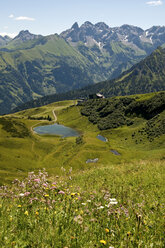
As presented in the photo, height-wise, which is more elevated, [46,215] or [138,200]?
[46,215]

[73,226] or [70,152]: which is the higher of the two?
[73,226]

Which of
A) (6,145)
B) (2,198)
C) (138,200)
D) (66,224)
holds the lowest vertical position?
(6,145)

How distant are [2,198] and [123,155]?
331ft

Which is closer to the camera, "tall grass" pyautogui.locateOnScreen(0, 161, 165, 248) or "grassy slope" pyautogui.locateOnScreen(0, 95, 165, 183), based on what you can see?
"tall grass" pyautogui.locateOnScreen(0, 161, 165, 248)

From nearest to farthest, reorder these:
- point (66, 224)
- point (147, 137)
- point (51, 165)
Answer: point (66, 224) < point (51, 165) < point (147, 137)

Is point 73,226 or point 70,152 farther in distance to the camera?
point 70,152

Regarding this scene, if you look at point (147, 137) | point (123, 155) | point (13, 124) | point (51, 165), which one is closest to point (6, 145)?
point (51, 165)

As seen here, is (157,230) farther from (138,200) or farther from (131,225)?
(138,200)

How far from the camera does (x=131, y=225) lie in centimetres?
606

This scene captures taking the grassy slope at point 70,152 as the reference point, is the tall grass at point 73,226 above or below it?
above

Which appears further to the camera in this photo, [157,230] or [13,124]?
[13,124]

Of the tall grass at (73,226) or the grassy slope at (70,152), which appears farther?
the grassy slope at (70,152)

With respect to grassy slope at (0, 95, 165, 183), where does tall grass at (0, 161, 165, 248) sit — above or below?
above

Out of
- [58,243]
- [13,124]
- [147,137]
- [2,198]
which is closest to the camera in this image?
[58,243]
